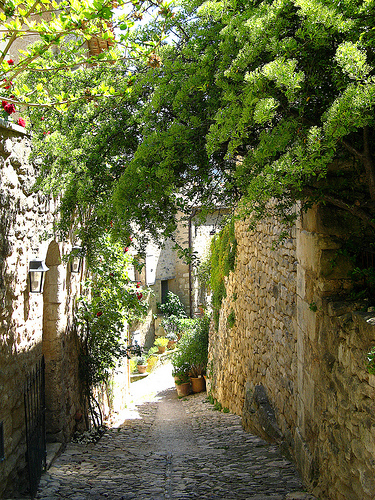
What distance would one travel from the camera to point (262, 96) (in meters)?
2.48

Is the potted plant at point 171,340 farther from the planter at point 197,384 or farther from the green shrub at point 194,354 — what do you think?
the planter at point 197,384

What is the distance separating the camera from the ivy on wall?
27.1 ft

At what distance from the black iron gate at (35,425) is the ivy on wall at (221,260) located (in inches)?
164

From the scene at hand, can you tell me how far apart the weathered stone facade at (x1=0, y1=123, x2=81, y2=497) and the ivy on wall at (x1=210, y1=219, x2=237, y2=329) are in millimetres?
3264

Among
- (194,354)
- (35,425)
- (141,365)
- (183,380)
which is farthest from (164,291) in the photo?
(35,425)

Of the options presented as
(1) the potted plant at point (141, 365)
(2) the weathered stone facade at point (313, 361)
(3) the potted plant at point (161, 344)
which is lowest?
(1) the potted plant at point (141, 365)

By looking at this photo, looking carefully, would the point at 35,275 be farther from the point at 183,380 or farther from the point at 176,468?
the point at 183,380

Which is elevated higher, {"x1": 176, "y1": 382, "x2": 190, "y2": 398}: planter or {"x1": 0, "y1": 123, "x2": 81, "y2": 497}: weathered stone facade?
{"x1": 0, "y1": 123, "x2": 81, "y2": 497}: weathered stone facade

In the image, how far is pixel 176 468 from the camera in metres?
5.02

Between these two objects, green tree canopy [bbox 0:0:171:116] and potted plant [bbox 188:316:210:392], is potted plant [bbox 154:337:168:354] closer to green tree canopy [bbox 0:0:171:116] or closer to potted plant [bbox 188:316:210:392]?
potted plant [bbox 188:316:210:392]

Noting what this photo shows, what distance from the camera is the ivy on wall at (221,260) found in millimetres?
8266

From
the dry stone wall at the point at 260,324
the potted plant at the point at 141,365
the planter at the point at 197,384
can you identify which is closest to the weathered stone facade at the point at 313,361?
the dry stone wall at the point at 260,324

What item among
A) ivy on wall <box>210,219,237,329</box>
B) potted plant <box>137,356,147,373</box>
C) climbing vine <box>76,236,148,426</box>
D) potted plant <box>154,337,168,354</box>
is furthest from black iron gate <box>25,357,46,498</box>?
potted plant <box>154,337,168,354</box>

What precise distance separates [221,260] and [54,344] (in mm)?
4319
